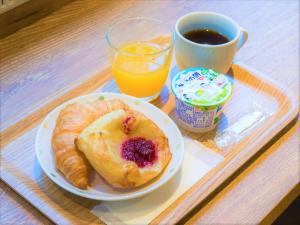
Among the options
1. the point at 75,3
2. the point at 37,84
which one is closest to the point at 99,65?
the point at 37,84

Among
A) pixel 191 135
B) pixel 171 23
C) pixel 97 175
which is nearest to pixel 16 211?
pixel 97 175

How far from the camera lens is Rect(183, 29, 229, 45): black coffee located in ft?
3.26

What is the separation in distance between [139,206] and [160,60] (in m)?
0.31

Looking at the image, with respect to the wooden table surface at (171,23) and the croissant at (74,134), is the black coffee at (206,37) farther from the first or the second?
the croissant at (74,134)

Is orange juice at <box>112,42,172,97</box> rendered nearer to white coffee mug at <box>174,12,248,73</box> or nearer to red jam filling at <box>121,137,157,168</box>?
white coffee mug at <box>174,12,248,73</box>

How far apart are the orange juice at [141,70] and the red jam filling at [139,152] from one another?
0.57 feet

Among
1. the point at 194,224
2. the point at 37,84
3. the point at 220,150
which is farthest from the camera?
the point at 37,84

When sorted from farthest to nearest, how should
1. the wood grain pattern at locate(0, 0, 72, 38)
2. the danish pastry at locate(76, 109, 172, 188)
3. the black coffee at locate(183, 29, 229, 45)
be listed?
the wood grain pattern at locate(0, 0, 72, 38) → the black coffee at locate(183, 29, 229, 45) → the danish pastry at locate(76, 109, 172, 188)

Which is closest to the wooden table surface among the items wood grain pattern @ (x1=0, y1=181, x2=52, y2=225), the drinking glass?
wood grain pattern @ (x1=0, y1=181, x2=52, y2=225)

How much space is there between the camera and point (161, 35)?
40.5 inches

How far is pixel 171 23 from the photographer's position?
1.23 metres

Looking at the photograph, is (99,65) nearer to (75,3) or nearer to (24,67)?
(24,67)

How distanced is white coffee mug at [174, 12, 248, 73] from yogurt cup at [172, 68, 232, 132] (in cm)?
5

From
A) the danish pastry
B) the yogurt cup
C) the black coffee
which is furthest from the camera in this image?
the black coffee
